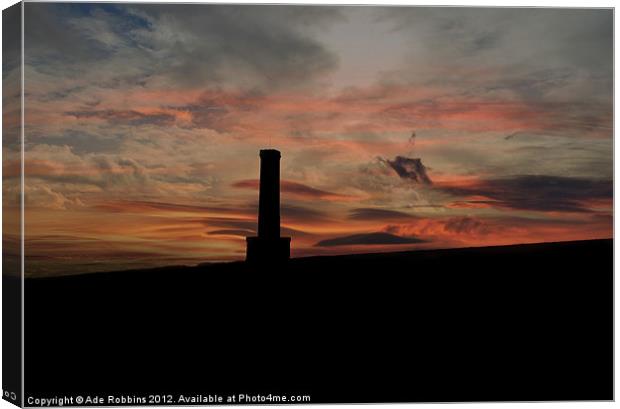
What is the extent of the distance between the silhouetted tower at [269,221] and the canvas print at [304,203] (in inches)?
0.8

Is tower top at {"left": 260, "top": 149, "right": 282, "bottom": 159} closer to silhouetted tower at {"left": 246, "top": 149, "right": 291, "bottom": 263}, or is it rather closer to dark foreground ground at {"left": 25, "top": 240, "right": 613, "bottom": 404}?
silhouetted tower at {"left": 246, "top": 149, "right": 291, "bottom": 263}

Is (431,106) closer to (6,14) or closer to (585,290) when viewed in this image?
(585,290)

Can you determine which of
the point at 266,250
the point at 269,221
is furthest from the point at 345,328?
the point at 269,221

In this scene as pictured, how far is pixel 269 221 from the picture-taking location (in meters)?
11.6

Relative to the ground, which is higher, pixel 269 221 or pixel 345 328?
pixel 269 221

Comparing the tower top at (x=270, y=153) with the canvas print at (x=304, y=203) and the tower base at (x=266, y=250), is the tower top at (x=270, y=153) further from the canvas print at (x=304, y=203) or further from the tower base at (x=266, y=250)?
the tower base at (x=266, y=250)

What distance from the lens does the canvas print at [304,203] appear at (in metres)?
10.9

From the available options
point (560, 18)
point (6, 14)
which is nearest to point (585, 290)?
point (560, 18)

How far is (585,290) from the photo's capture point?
11680mm

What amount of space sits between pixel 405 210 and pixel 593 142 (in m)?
2.19

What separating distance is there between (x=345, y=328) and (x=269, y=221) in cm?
139

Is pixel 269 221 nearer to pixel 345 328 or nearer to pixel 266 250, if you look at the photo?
pixel 266 250

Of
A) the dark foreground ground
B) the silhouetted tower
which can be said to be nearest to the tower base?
the silhouetted tower

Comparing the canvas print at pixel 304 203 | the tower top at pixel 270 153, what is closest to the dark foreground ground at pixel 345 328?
the canvas print at pixel 304 203
